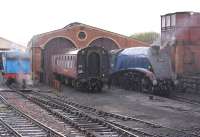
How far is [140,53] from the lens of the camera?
28.4 metres

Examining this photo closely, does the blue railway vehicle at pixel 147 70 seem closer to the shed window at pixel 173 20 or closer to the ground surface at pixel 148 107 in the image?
the ground surface at pixel 148 107

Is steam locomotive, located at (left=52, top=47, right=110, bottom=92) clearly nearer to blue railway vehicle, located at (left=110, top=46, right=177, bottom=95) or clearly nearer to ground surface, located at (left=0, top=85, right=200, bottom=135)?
ground surface, located at (left=0, top=85, right=200, bottom=135)

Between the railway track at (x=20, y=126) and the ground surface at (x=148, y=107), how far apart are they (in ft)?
13.1

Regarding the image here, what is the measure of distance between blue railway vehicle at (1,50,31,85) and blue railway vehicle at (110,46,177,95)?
6.32m

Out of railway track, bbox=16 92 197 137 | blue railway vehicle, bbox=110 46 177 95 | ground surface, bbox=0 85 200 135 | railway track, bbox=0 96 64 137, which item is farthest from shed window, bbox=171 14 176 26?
railway track, bbox=0 96 64 137

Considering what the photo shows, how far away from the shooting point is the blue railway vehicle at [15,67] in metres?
30.2

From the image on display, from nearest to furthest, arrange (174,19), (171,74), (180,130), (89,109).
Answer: (180,130), (89,109), (171,74), (174,19)

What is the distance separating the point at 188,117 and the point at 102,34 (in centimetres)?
2365

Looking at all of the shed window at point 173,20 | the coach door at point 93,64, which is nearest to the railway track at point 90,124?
the coach door at point 93,64

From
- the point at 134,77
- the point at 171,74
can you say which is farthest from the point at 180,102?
the point at 134,77

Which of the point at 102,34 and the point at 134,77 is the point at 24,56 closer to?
the point at 134,77

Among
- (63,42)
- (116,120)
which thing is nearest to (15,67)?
(63,42)

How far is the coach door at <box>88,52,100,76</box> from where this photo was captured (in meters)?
28.2

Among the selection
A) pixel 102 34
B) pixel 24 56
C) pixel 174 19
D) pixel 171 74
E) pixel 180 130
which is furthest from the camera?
pixel 102 34
